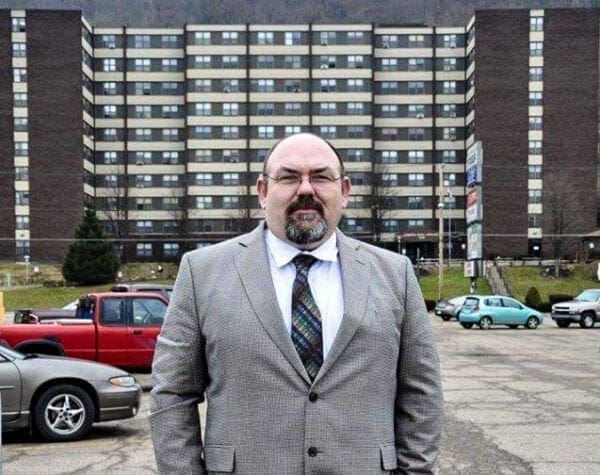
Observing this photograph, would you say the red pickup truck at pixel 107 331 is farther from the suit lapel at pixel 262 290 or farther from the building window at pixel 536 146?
the building window at pixel 536 146

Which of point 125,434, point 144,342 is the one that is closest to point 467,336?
point 144,342

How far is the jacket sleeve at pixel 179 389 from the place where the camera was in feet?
9.74

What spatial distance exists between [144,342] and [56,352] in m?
1.65

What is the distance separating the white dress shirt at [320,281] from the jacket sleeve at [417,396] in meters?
0.31

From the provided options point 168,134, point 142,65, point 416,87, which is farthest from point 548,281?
point 142,65

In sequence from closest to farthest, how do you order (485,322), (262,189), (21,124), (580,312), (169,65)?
(262,189) < (485,322) < (580,312) < (21,124) < (169,65)

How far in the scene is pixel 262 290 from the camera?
301 centimetres

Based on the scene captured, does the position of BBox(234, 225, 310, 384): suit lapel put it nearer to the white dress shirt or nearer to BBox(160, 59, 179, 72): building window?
the white dress shirt

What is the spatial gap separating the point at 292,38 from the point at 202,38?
406 inches

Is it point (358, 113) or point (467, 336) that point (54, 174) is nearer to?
point (358, 113)

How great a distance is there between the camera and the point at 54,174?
86.8m

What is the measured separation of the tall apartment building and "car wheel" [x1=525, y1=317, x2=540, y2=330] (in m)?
52.6

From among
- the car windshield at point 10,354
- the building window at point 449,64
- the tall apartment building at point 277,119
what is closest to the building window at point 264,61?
the tall apartment building at point 277,119

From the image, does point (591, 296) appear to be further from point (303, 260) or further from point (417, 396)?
point (303, 260)
